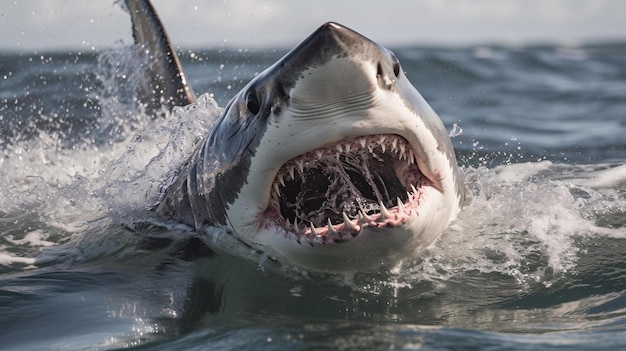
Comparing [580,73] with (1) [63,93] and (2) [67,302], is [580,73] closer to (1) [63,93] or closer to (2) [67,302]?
(1) [63,93]

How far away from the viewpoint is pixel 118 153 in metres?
5.72

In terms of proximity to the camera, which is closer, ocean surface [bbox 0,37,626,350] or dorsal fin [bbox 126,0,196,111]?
ocean surface [bbox 0,37,626,350]

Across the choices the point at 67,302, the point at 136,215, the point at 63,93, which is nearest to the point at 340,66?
the point at 67,302

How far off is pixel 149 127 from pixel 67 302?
220 cm

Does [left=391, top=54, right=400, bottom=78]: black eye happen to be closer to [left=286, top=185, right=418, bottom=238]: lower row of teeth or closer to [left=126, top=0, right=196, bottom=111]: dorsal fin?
[left=286, top=185, right=418, bottom=238]: lower row of teeth

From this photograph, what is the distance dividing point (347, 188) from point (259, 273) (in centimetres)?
→ 41

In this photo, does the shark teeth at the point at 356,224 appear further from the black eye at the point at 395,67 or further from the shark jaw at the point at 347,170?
the black eye at the point at 395,67

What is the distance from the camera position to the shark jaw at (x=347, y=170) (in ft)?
8.20

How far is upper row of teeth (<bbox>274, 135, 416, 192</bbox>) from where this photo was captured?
8.55 ft

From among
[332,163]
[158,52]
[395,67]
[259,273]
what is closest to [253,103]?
[332,163]

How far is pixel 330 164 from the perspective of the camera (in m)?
2.87

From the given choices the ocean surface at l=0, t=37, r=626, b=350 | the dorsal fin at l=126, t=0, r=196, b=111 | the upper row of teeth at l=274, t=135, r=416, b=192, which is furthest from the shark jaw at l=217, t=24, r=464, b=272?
the dorsal fin at l=126, t=0, r=196, b=111

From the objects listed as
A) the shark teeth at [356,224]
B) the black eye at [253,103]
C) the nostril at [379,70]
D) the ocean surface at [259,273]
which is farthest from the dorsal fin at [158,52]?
the nostril at [379,70]

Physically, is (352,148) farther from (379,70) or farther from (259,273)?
(259,273)
